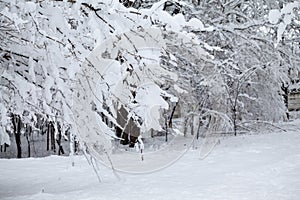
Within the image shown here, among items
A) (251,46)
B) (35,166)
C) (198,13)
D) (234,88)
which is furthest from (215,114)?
(35,166)

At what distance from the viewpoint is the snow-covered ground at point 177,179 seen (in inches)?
134

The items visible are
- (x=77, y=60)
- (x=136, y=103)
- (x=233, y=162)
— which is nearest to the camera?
(x=77, y=60)

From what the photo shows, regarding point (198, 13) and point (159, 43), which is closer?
point (159, 43)

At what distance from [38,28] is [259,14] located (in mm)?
7797

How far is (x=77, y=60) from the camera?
9.34ft

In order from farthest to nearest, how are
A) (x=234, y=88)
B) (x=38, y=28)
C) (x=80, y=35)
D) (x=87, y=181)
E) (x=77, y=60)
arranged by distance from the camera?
(x=234, y=88) → (x=87, y=181) → (x=80, y=35) → (x=77, y=60) → (x=38, y=28)

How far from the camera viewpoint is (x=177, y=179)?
13.3 feet

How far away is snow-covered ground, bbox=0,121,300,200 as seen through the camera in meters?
3.41

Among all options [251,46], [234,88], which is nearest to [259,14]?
[251,46]

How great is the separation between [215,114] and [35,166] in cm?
449

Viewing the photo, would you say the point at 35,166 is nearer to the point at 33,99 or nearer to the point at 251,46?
the point at 33,99

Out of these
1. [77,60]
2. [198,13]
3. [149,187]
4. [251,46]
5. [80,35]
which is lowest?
[149,187]

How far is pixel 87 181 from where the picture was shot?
13.7 feet

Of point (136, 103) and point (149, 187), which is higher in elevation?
point (136, 103)
